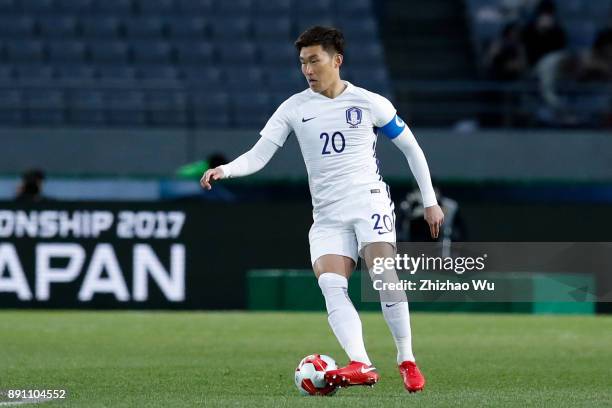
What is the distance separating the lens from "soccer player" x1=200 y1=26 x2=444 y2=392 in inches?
306

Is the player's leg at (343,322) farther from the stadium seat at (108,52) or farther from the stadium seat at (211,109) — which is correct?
the stadium seat at (108,52)

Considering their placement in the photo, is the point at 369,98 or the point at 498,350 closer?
the point at 369,98

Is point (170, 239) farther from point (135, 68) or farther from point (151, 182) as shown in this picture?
point (135, 68)

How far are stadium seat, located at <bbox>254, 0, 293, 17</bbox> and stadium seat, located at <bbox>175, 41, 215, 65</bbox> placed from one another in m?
1.19

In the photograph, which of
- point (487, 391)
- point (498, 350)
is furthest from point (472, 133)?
point (487, 391)

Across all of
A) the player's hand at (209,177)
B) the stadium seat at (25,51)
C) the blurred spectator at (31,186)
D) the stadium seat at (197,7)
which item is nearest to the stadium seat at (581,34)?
the stadium seat at (197,7)

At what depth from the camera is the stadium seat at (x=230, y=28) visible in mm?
21609

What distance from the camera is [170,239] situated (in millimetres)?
16469

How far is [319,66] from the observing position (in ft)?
25.5

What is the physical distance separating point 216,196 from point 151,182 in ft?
2.79

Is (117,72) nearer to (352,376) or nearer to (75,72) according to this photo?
(75,72)

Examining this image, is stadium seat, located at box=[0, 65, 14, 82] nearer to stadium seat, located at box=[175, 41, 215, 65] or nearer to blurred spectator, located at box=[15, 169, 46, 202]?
stadium seat, located at box=[175, 41, 215, 65]

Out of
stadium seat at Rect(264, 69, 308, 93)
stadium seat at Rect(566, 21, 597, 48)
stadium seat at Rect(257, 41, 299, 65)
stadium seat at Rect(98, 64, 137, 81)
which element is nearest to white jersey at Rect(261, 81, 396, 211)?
stadium seat at Rect(264, 69, 308, 93)

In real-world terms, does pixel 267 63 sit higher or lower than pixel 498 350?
higher
